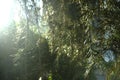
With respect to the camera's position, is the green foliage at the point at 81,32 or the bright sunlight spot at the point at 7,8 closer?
the bright sunlight spot at the point at 7,8

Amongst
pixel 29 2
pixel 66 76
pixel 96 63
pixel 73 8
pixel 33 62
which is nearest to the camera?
pixel 29 2

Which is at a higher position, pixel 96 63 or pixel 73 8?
pixel 73 8

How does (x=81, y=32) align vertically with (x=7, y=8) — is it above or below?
below

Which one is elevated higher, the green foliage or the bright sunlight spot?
the bright sunlight spot

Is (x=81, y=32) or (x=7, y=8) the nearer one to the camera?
(x=7, y=8)

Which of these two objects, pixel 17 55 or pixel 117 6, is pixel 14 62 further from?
pixel 117 6

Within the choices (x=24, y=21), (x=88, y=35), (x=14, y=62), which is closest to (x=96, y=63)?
(x=88, y=35)

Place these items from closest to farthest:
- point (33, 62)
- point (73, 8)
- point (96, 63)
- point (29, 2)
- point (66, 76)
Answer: point (29, 2) < point (73, 8) < point (96, 63) < point (33, 62) < point (66, 76)

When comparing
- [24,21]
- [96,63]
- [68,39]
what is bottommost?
[96,63]

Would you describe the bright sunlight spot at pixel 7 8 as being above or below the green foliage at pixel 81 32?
above

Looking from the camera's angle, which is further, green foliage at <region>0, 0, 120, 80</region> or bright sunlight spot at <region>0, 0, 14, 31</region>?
green foliage at <region>0, 0, 120, 80</region>

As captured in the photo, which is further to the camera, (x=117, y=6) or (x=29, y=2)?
(x=117, y=6)

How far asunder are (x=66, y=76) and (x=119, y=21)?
1538cm

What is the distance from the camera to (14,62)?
24484mm
